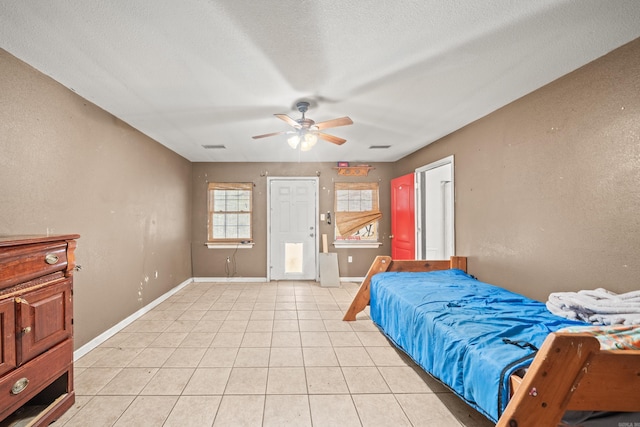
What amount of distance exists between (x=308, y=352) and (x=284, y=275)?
108 inches

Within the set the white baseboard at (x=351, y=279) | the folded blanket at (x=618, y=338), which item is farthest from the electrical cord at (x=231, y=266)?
the folded blanket at (x=618, y=338)

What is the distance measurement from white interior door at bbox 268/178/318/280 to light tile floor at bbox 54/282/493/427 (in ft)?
5.88

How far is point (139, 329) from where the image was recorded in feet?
9.59

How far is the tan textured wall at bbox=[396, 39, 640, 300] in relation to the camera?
5.47 ft

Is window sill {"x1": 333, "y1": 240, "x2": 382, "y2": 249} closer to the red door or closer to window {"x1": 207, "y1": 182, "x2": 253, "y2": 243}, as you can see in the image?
the red door

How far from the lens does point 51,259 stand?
153 centimetres

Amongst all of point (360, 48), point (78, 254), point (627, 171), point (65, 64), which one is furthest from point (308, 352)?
point (65, 64)

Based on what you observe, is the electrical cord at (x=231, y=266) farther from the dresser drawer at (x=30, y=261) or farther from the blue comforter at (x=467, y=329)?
the dresser drawer at (x=30, y=261)

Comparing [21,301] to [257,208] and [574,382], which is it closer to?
[574,382]

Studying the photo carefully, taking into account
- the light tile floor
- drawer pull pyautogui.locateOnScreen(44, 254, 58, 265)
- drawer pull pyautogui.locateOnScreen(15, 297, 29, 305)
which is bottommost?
the light tile floor

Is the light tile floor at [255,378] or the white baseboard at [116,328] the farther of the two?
the white baseboard at [116,328]

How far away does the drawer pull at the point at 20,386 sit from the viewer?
1.29 metres

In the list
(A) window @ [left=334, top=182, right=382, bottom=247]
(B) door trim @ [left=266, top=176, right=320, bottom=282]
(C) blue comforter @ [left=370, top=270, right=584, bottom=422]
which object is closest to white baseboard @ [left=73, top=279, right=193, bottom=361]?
(B) door trim @ [left=266, top=176, right=320, bottom=282]

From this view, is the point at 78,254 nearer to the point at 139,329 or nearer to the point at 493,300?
the point at 139,329
